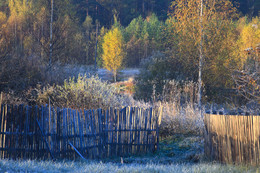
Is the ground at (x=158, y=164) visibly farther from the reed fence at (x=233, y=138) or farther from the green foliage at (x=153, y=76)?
the green foliage at (x=153, y=76)

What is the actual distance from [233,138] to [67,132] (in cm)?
349

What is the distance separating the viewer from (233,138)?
210 inches

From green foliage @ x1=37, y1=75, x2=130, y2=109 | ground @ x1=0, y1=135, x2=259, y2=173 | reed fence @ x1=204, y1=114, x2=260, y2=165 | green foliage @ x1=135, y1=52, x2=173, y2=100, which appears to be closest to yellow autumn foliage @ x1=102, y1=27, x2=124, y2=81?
green foliage @ x1=135, y1=52, x2=173, y2=100

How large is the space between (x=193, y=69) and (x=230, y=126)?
1004cm

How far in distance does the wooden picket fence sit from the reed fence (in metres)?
1.83

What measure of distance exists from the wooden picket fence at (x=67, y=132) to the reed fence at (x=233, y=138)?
183cm

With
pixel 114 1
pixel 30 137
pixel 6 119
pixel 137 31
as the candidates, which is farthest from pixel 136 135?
pixel 114 1

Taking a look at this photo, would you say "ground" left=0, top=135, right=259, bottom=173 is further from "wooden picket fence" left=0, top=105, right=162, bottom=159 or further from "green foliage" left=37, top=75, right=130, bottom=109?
"green foliage" left=37, top=75, right=130, bottom=109

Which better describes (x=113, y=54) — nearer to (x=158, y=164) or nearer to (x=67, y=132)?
(x=67, y=132)

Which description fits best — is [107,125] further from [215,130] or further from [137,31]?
[137,31]

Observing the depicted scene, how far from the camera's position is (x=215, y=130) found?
5.62 metres

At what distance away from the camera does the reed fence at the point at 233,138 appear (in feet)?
16.6

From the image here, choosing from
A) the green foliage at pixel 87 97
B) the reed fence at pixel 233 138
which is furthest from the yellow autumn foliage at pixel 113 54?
the reed fence at pixel 233 138

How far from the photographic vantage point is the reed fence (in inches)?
199
